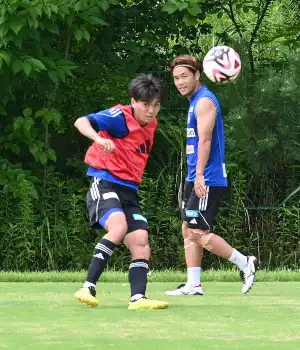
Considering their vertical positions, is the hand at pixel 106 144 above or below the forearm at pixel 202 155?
above

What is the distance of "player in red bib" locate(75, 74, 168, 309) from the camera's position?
7582mm

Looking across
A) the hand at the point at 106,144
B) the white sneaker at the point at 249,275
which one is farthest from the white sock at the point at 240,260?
the hand at the point at 106,144

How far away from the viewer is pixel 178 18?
13.6 m

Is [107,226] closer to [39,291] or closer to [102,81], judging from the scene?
[39,291]

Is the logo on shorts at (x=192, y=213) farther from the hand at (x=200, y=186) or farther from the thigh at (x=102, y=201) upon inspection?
the thigh at (x=102, y=201)

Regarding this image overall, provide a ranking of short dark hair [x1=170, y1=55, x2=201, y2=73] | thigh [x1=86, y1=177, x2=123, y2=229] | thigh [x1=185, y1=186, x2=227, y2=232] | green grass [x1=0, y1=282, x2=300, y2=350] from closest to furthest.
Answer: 1. green grass [x1=0, y1=282, x2=300, y2=350]
2. thigh [x1=86, y1=177, x2=123, y2=229]
3. short dark hair [x1=170, y1=55, x2=201, y2=73]
4. thigh [x1=185, y1=186, x2=227, y2=232]

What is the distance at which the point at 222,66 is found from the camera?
9.48m

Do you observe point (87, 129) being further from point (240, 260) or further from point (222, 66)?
point (222, 66)

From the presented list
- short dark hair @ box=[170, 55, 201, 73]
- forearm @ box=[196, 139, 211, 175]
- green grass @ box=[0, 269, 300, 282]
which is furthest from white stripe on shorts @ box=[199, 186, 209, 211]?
green grass @ box=[0, 269, 300, 282]

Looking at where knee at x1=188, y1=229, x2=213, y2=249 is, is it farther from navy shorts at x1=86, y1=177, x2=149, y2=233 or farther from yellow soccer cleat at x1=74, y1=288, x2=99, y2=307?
yellow soccer cleat at x1=74, y1=288, x2=99, y2=307

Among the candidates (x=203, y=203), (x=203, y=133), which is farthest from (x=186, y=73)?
(x=203, y=203)

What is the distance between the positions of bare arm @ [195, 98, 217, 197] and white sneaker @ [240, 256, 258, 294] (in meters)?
0.70

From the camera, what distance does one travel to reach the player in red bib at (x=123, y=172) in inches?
299

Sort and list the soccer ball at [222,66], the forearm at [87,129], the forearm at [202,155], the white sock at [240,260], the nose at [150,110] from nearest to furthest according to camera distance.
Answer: the forearm at [87,129], the nose at [150,110], the forearm at [202,155], the white sock at [240,260], the soccer ball at [222,66]
